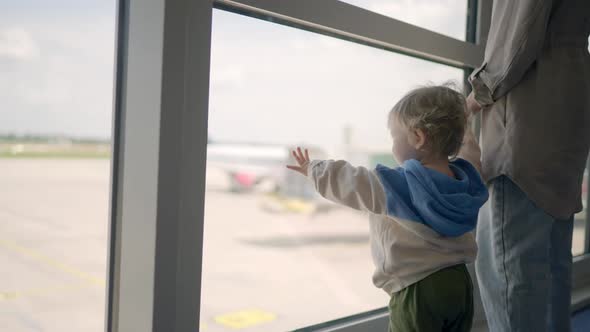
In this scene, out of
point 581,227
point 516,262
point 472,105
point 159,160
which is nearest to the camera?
point 159,160

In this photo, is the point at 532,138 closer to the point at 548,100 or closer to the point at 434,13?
the point at 548,100

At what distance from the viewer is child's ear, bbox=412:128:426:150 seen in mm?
1068

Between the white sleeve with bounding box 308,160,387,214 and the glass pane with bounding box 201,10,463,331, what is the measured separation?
0.28m

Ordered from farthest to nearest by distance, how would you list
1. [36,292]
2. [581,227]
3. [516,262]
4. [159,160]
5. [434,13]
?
[581,227]
[434,13]
[516,262]
[36,292]
[159,160]

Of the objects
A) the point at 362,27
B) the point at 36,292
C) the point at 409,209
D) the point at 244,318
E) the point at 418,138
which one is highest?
the point at 362,27

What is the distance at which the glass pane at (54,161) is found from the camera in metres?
1.04

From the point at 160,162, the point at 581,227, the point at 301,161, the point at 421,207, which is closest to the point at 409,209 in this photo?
the point at 421,207

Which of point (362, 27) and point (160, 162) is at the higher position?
point (362, 27)

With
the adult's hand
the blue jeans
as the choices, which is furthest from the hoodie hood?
the adult's hand

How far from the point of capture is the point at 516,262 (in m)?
1.21

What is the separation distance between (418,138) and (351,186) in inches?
7.7

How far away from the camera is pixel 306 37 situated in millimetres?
1393

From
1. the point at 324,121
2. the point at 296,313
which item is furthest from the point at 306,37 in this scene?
the point at 296,313

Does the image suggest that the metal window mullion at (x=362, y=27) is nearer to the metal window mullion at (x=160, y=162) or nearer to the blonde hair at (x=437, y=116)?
the metal window mullion at (x=160, y=162)
